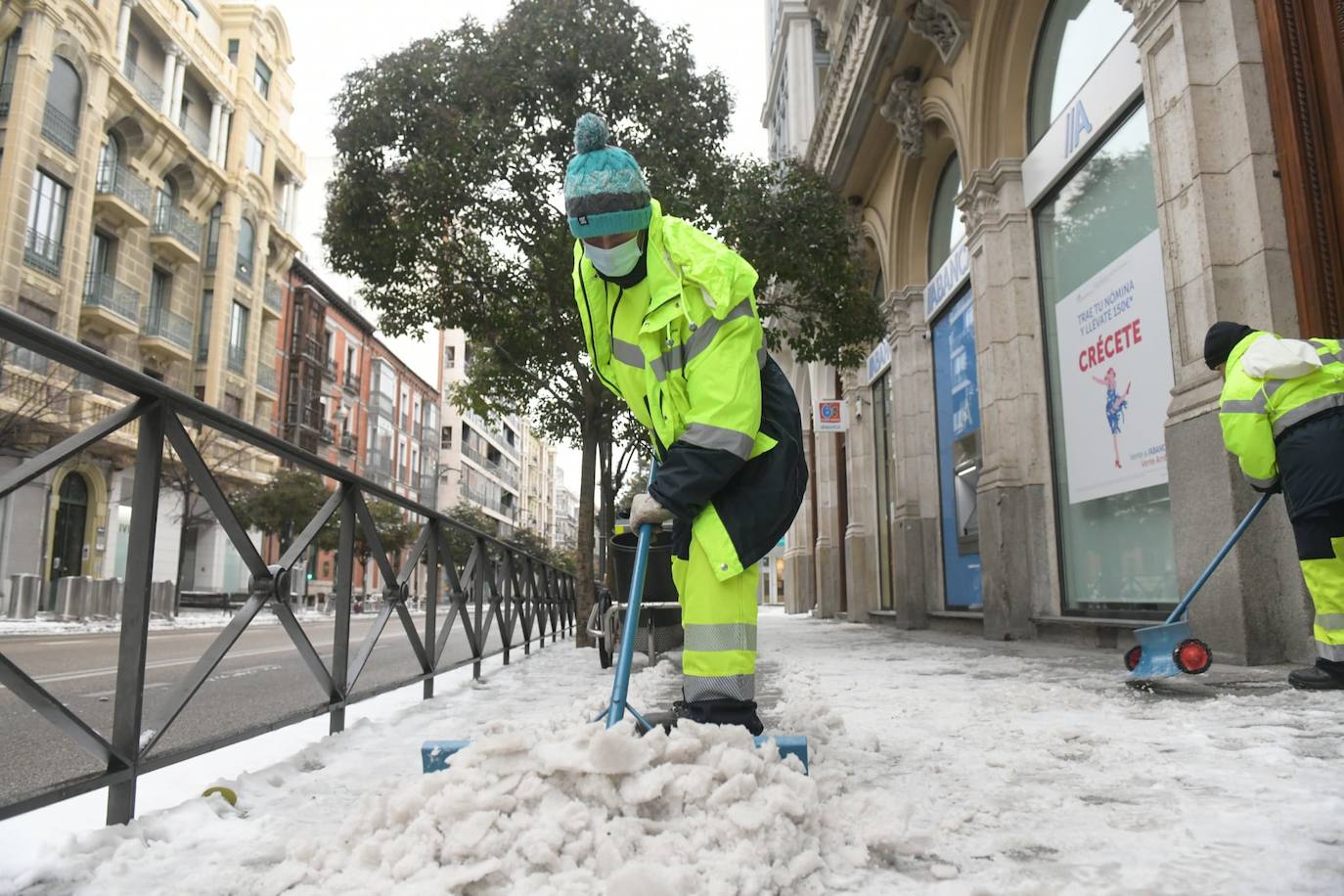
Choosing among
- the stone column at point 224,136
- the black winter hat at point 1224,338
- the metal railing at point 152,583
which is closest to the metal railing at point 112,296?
the stone column at point 224,136

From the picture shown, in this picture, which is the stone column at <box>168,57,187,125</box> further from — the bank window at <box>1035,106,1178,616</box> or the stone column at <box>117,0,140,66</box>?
the bank window at <box>1035,106,1178,616</box>

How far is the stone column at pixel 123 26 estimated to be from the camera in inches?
1096

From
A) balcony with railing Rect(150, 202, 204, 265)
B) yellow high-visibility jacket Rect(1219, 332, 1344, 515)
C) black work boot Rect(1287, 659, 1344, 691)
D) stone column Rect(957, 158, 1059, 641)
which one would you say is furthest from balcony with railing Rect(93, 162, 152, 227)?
black work boot Rect(1287, 659, 1344, 691)

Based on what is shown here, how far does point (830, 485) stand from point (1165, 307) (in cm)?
1278

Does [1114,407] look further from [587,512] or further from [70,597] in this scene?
[70,597]

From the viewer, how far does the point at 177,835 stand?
2.20m

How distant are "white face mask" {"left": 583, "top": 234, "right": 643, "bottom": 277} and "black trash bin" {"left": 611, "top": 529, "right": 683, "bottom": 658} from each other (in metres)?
3.18

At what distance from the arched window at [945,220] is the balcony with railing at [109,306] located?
80.9 ft

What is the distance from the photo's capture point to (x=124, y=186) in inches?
1121

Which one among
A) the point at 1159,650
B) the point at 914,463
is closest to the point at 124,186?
the point at 914,463

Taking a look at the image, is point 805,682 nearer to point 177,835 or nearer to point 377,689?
point 377,689

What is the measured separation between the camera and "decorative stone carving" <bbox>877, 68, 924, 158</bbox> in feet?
37.3

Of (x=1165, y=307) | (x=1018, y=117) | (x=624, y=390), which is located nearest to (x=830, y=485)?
(x=1018, y=117)

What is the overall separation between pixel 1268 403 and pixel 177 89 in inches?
1423
